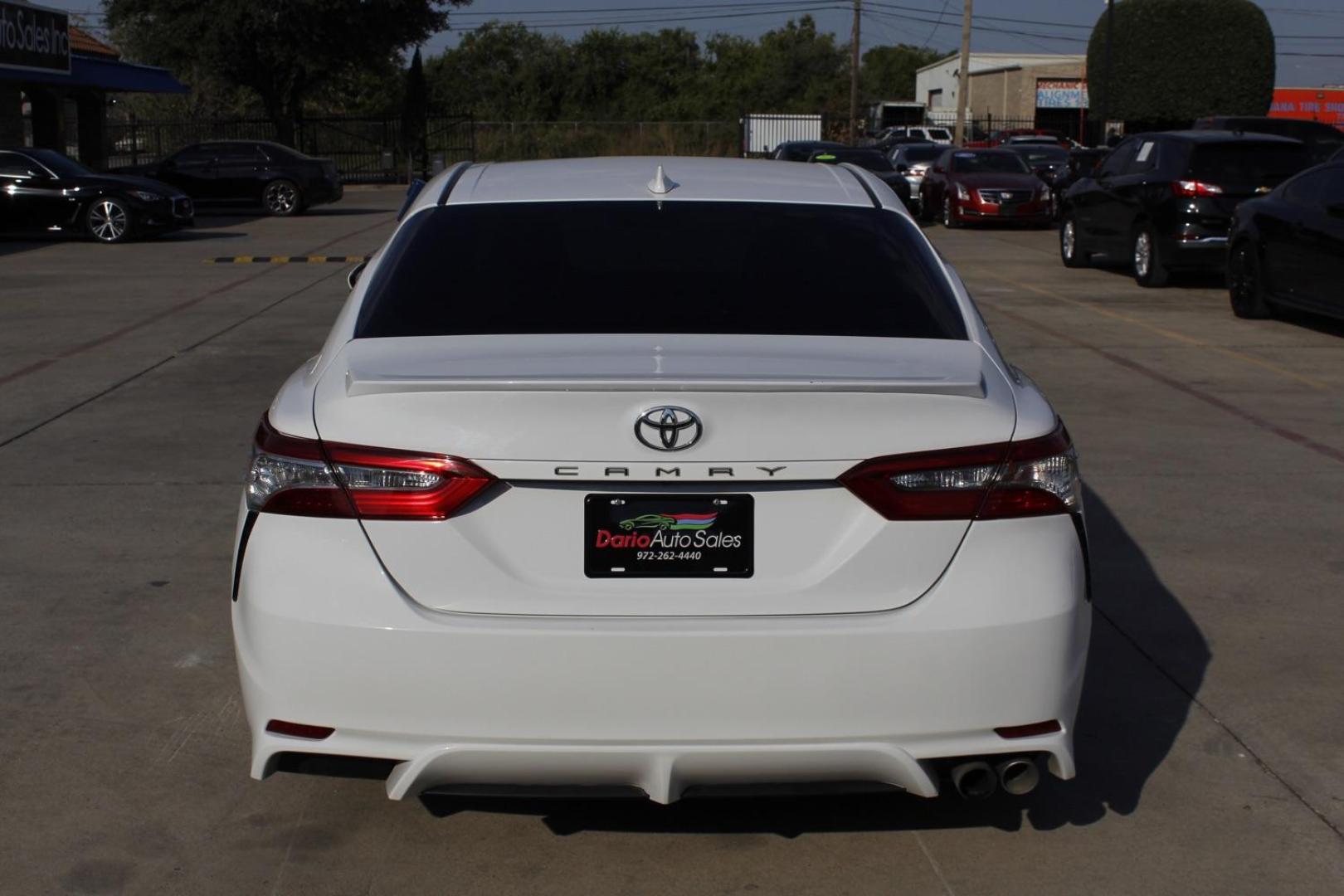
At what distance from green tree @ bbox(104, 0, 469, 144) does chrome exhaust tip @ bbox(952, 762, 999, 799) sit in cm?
4341

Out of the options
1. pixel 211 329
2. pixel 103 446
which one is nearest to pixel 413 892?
pixel 103 446

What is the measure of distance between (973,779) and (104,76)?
35667 millimetres

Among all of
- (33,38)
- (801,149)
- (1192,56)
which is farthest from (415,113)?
(1192,56)

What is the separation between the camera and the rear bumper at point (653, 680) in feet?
10.8

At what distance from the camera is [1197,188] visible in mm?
16422

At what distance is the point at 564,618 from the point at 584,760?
0.30m

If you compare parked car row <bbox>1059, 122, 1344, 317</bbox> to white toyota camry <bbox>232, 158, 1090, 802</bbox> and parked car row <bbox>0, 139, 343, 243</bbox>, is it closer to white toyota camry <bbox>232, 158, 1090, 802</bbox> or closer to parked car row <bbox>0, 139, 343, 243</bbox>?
white toyota camry <bbox>232, 158, 1090, 802</bbox>

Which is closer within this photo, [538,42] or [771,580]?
[771,580]

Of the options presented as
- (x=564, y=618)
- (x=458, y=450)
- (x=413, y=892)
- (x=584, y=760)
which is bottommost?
(x=413, y=892)

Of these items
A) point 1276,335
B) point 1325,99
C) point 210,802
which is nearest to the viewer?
point 210,802

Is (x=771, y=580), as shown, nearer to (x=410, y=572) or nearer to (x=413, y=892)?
(x=410, y=572)

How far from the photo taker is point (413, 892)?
3.70 metres

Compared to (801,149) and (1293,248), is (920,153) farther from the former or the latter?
(1293,248)

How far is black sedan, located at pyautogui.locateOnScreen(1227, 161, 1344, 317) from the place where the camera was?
42.0 ft
